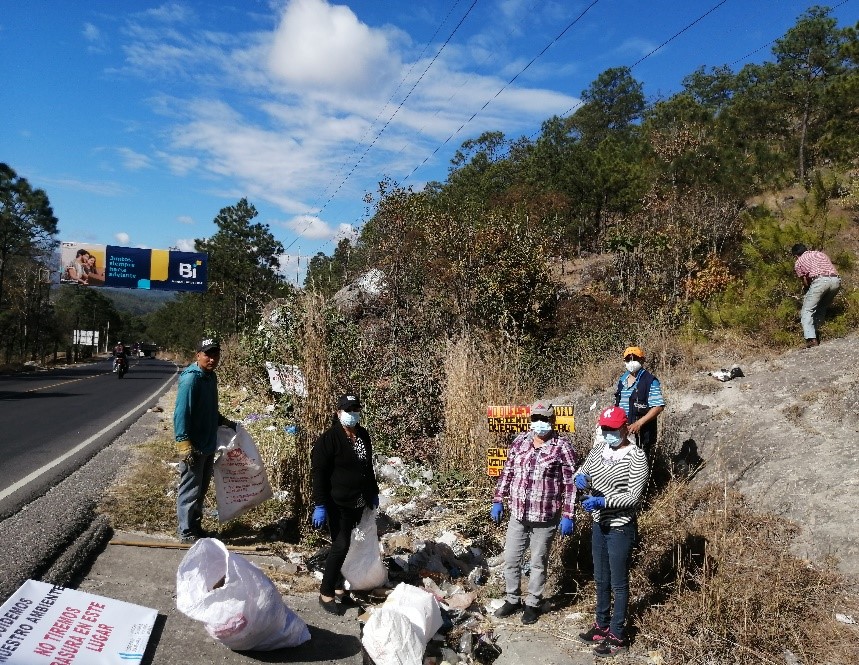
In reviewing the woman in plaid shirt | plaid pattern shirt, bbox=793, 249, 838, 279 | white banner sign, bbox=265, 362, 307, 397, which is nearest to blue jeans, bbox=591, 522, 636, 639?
the woman in plaid shirt

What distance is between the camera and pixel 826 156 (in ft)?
61.8

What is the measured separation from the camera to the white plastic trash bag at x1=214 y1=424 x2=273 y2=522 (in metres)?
5.37

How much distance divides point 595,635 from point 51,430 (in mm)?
10564

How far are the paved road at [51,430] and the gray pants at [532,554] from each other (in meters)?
4.40

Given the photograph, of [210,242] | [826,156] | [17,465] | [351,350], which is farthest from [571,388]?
[210,242]

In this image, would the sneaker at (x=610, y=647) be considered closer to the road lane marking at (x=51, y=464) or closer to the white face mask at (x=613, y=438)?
the white face mask at (x=613, y=438)

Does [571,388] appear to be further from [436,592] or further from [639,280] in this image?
[639,280]

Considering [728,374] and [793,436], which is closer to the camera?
[793,436]

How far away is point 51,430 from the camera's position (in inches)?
445

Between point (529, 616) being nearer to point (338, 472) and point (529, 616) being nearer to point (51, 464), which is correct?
point (338, 472)

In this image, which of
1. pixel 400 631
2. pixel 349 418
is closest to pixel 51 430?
pixel 349 418

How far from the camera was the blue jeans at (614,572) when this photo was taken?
4.06 m

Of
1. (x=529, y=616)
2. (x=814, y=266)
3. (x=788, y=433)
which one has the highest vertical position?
(x=814, y=266)

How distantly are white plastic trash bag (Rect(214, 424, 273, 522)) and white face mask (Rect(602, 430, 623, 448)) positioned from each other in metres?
3.00
